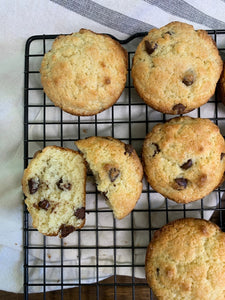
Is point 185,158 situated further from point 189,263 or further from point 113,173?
point 189,263

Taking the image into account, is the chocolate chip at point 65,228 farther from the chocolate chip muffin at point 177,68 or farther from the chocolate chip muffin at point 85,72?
the chocolate chip muffin at point 177,68

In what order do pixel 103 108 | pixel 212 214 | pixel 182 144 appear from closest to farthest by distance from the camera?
pixel 182 144, pixel 103 108, pixel 212 214

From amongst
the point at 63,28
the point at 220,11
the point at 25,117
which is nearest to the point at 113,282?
the point at 25,117

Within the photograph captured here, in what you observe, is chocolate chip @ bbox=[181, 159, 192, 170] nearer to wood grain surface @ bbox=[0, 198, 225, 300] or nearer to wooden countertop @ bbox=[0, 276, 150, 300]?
wood grain surface @ bbox=[0, 198, 225, 300]

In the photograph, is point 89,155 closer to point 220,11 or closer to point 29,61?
point 29,61

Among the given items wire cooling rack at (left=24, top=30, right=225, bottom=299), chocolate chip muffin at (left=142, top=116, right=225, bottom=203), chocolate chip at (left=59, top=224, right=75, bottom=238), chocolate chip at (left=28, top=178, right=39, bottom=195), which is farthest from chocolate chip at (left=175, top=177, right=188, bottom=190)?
chocolate chip at (left=28, top=178, right=39, bottom=195)
